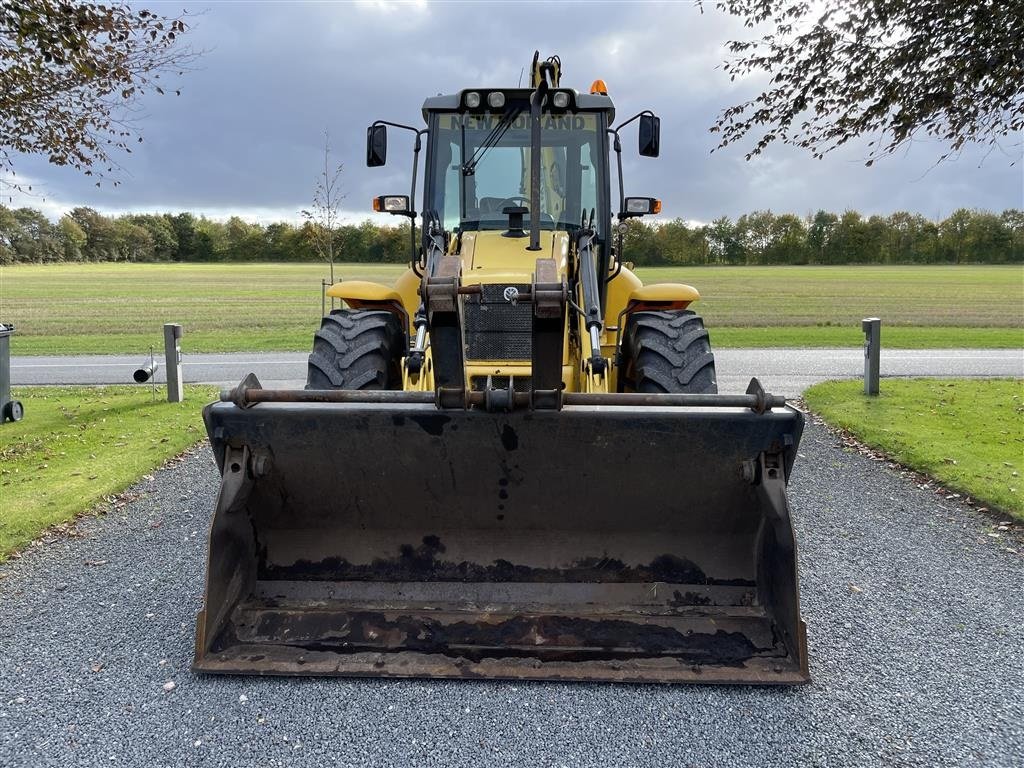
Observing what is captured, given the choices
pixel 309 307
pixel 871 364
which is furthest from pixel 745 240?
pixel 871 364

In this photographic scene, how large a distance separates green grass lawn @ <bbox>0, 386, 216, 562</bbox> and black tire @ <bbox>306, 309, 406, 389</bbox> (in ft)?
8.14

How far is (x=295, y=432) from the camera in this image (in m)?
3.71

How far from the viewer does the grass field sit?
19.9 meters

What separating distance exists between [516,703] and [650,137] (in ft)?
13.3

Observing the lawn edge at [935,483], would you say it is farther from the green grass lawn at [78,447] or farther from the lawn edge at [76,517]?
the green grass lawn at [78,447]

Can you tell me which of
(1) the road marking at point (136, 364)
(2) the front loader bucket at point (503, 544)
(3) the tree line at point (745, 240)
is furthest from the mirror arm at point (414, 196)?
(3) the tree line at point (745, 240)

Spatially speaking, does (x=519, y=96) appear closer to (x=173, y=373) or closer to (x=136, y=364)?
(x=173, y=373)

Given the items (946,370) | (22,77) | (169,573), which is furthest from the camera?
(946,370)

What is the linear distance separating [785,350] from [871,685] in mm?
15246

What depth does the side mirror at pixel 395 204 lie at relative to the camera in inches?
226

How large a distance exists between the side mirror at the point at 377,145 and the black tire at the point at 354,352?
3.78ft

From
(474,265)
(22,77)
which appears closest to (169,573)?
(474,265)

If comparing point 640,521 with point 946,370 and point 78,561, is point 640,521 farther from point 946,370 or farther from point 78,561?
point 946,370

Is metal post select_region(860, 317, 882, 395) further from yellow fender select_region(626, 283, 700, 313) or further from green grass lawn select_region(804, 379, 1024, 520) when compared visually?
yellow fender select_region(626, 283, 700, 313)
